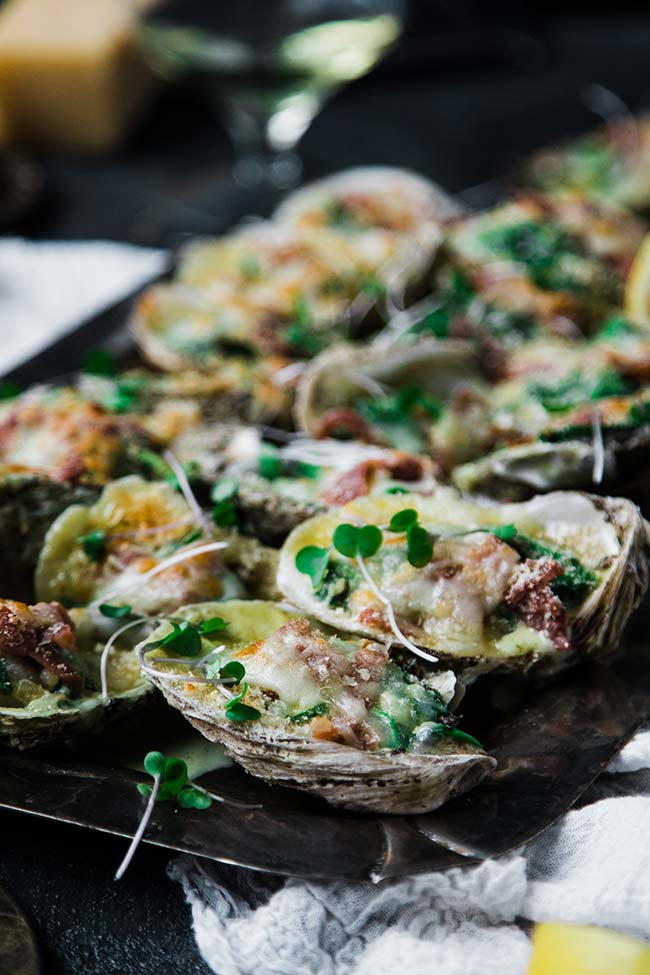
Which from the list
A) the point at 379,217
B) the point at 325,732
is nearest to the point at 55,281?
the point at 379,217

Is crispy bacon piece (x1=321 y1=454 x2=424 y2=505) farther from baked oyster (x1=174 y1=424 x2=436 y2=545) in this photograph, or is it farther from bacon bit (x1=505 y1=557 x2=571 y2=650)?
bacon bit (x1=505 y1=557 x2=571 y2=650)

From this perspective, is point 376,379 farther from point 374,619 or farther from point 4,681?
point 4,681

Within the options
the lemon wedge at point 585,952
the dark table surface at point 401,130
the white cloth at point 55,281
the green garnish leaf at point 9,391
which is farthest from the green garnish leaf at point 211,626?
the dark table surface at point 401,130

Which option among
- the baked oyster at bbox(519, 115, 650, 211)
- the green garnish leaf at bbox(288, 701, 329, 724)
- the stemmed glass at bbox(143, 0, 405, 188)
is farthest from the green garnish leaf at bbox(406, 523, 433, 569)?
the stemmed glass at bbox(143, 0, 405, 188)

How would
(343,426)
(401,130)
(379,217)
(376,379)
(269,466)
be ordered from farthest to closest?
(401,130) → (379,217) → (376,379) → (343,426) → (269,466)

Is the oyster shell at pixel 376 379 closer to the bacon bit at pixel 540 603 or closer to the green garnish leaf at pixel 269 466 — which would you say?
the green garnish leaf at pixel 269 466
